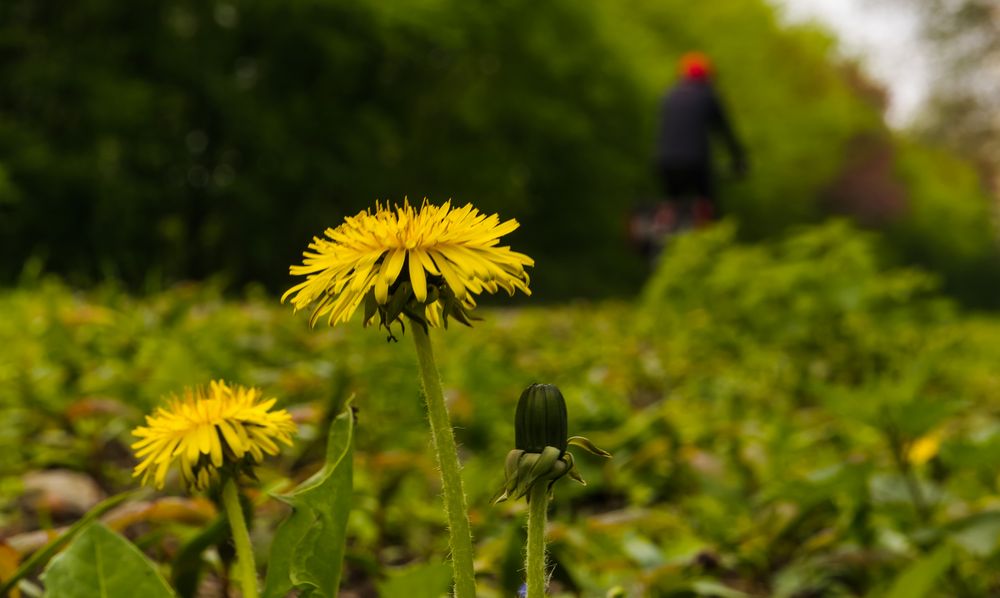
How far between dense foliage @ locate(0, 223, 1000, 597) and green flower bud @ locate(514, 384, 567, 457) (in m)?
0.15

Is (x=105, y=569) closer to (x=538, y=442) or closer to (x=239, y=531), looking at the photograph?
(x=239, y=531)

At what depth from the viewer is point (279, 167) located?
15188mm

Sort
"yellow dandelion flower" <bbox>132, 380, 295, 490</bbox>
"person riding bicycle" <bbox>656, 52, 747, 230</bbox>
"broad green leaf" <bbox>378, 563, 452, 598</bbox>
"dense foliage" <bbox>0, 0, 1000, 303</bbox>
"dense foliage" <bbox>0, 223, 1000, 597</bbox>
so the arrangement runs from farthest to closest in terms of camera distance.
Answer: "dense foliage" <bbox>0, 0, 1000, 303</bbox> → "person riding bicycle" <bbox>656, 52, 747, 230</bbox> → "dense foliage" <bbox>0, 223, 1000, 597</bbox> → "broad green leaf" <bbox>378, 563, 452, 598</bbox> → "yellow dandelion flower" <bbox>132, 380, 295, 490</bbox>

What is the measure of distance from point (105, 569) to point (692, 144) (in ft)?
33.1

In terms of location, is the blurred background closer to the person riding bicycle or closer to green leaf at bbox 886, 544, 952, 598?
green leaf at bbox 886, 544, 952, 598

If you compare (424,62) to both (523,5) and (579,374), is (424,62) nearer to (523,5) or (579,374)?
(523,5)

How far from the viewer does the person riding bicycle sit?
10680 mm

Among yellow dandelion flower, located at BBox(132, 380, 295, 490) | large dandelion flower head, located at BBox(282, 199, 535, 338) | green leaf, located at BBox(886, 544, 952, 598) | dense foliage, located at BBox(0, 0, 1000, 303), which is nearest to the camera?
large dandelion flower head, located at BBox(282, 199, 535, 338)

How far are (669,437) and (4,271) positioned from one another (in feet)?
35.6

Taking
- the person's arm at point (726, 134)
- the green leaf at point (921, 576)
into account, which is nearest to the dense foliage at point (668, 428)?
the green leaf at point (921, 576)

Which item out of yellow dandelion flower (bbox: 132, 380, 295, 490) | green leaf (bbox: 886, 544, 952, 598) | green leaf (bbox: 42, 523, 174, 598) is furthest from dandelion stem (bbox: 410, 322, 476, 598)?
green leaf (bbox: 886, 544, 952, 598)

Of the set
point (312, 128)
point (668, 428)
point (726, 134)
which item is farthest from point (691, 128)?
point (668, 428)

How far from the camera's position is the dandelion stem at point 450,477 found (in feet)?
2.78

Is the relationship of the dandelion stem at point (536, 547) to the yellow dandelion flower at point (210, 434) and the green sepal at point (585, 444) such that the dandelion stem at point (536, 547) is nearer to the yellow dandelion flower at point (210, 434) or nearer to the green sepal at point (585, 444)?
the green sepal at point (585, 444)
